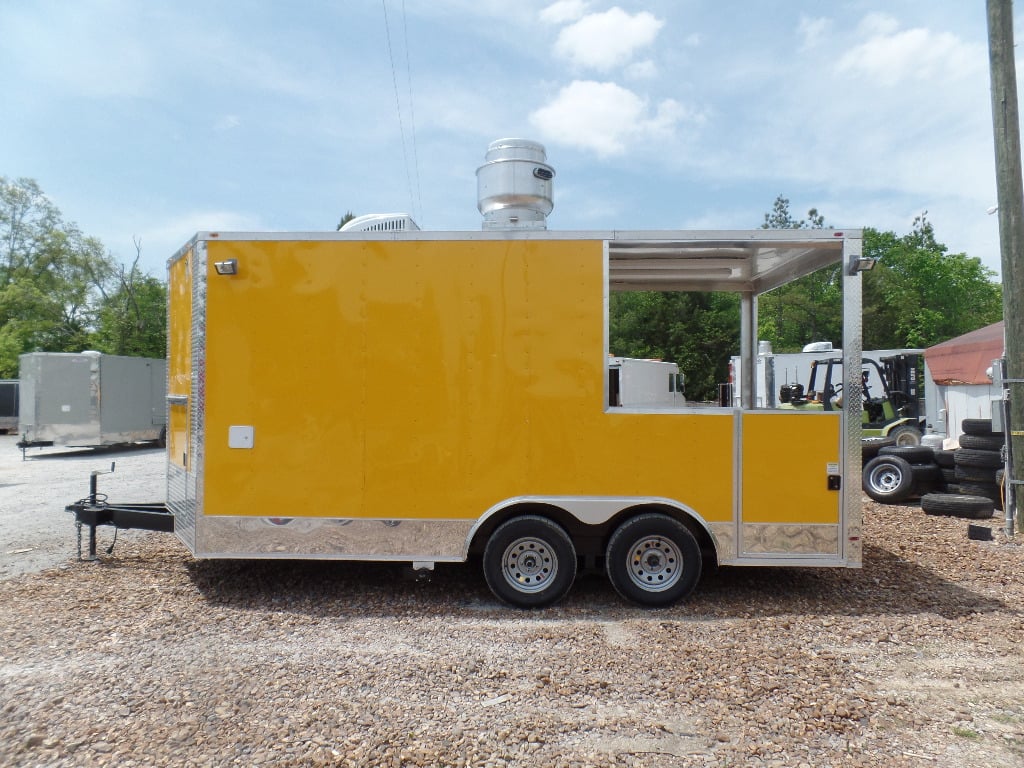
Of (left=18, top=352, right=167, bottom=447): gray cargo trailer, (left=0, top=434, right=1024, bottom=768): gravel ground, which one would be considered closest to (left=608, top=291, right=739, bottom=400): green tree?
(left=18, top=352, right=167, bottom=447): gray cargo trailer

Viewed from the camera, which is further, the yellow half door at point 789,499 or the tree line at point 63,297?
the tree line at point 63,297

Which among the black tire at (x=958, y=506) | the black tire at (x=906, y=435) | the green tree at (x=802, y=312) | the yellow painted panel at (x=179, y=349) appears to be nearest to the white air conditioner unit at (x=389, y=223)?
the yellow painted panel at (x=179, y=349)

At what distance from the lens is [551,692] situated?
151 inches

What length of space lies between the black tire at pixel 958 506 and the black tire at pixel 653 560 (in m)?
5.69

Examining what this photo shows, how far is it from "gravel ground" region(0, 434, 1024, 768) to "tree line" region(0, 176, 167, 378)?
103 ft

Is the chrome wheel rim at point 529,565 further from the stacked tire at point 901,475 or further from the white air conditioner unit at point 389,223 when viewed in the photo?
the stacked tire at point 901,475

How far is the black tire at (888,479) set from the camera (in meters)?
10.3

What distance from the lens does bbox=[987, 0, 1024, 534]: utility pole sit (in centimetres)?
781

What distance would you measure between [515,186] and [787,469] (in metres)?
3.13

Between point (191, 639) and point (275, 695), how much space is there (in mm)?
1199

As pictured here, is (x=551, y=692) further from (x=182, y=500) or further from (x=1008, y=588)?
(x=1008, y=588)

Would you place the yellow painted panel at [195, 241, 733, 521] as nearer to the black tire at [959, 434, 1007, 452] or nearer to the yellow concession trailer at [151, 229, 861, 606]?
the yellow concession trailer at [151, 229, 861, 606]

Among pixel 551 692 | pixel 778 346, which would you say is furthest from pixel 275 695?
pixel 778 346

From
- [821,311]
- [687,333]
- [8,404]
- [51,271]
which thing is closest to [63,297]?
[51,271]
